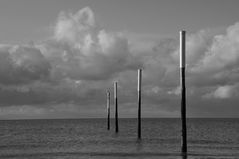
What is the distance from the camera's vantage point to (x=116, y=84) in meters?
56.1

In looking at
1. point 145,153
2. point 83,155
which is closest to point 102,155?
point 83,155

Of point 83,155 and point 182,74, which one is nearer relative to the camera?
point 182,74

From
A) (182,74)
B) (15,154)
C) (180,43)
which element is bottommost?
(15,154)

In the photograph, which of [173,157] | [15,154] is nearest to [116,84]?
[15,154]

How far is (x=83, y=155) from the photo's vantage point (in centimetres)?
3212

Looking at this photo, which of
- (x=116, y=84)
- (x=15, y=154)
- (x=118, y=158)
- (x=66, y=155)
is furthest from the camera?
(x=116, y=84)

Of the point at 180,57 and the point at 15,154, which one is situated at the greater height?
the point at 180,57

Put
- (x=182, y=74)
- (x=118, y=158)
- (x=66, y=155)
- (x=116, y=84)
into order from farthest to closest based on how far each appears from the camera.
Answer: (x=116, y=84)
(x=66, y=155)
(x=118, y=158)
(x=182, y=74)

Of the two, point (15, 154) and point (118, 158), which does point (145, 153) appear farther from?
point (15, 154)

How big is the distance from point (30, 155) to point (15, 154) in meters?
2.18

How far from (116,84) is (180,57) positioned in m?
28.0

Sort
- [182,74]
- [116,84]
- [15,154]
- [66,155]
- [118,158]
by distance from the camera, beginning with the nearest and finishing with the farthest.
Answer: [182,74], [118,158], [66,155], [15,154], [116,84]

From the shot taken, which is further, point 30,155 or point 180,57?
point 30,155

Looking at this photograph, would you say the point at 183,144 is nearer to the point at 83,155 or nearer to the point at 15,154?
the point at 83,155
